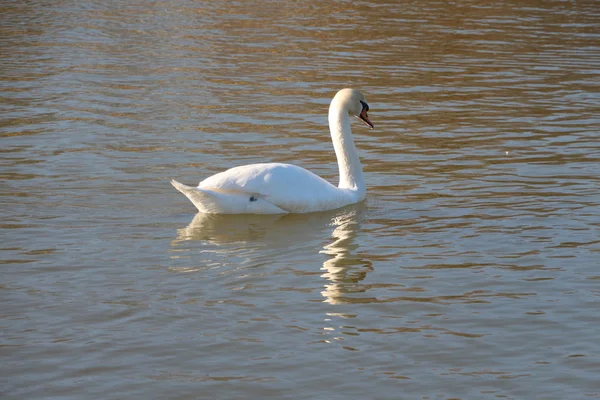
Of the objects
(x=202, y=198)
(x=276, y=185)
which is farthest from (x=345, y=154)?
(x=202, y=198)

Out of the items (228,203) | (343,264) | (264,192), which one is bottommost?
(343,264)

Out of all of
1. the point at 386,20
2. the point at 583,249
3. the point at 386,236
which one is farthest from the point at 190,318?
the point at 386,20

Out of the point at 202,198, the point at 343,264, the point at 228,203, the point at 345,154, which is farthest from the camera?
the point at 345,154

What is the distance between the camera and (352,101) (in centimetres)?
1072

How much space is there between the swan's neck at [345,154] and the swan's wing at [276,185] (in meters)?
0.64

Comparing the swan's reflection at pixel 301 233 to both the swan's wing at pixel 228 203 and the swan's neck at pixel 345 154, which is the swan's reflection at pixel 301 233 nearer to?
the swan's wing at pixel 228 203

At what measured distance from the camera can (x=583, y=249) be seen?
28.9ft

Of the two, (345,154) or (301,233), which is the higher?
(345,154)

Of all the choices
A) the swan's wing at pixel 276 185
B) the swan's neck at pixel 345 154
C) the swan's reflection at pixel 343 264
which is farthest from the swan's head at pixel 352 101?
the swan's reflection at pixel 343 264

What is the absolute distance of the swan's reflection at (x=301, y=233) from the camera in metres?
8.38

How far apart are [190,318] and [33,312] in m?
1.05

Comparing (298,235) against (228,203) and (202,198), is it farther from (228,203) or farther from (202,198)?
(202,198)

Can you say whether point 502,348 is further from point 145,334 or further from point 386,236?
point 386,236

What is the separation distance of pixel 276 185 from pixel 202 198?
0.67 m
